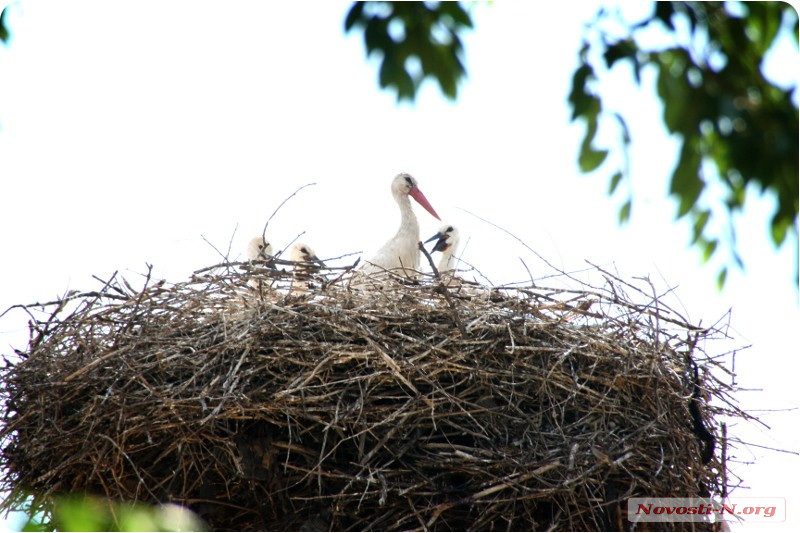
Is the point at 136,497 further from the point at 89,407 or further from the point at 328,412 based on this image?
the point at 328,412

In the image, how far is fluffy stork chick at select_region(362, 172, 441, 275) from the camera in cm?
534

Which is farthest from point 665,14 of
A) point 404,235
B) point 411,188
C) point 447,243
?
point 411,188

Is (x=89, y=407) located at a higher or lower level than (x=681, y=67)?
lower

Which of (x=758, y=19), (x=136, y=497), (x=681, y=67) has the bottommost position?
(x=136, y=497)

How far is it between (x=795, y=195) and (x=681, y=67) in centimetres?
31

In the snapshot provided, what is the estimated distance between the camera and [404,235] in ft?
18.0

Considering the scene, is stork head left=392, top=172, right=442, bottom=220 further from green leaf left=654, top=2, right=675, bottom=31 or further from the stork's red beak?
green leaf left=654, top=2, right=675, bottom=31

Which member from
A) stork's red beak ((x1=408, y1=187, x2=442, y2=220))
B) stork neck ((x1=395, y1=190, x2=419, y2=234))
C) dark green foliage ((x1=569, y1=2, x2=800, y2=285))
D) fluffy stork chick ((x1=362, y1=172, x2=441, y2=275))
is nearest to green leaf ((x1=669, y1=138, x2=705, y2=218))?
dark green foliage ((x1=569, y1=2, x2=800, y2=285))

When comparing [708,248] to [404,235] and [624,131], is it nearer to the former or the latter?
[624,131]

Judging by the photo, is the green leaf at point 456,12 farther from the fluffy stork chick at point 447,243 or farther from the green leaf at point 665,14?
the fluffy stork chick at point 447,243

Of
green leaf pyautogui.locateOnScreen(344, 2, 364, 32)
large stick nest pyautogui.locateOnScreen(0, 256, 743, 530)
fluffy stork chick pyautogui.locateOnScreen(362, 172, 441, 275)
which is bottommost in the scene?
large stick nest pyautogui.locateOnScreen(0, 256, 743, 530)

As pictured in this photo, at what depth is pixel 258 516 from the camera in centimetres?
331

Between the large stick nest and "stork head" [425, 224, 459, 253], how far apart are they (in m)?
2.05

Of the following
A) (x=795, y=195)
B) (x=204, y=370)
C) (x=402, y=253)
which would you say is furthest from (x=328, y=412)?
(x=402, y=253)
